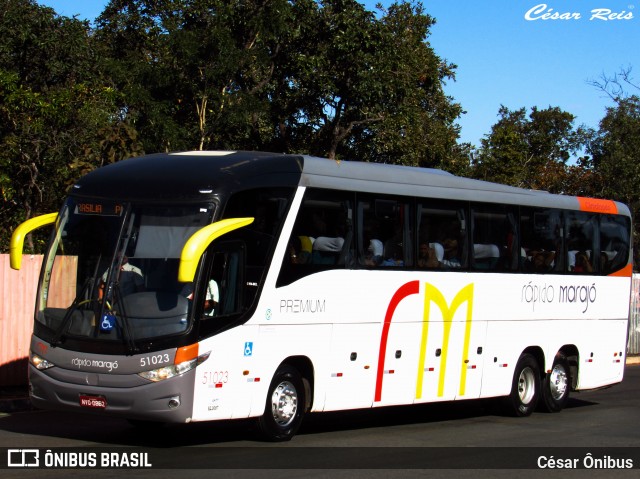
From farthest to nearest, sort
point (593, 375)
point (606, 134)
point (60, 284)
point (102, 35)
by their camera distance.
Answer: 1. point (606, 134)
2. point (102, 35)
3. point (593, 375)
4. point (60, 284)

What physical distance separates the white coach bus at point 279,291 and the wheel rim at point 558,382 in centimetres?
47

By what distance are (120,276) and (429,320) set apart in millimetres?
5027

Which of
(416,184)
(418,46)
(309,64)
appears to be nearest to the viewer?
(416,184)

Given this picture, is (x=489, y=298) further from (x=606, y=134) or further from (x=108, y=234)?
(x=606, y=134)

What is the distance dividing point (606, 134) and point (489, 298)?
1234 inches

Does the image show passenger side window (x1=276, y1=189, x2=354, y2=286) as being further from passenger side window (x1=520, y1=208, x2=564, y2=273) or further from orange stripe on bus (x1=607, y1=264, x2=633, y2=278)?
orange stripe on bus (x1=607, y1=264, x2=633, y2=278)

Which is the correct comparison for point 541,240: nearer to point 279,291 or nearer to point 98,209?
point 279,291

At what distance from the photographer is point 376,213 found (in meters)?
13.7

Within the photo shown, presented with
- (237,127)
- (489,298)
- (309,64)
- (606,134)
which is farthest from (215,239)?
(606,134)

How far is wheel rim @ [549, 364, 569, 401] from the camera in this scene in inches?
672

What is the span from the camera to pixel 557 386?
56.4 ft

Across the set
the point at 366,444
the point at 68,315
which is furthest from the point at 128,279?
the point at 366,444

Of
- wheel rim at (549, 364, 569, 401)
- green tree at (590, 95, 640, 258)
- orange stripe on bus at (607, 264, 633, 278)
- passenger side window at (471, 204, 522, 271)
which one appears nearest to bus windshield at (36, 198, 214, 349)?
passenger side window at (471, 204, 522, 271)

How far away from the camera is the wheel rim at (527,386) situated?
1655 cm
